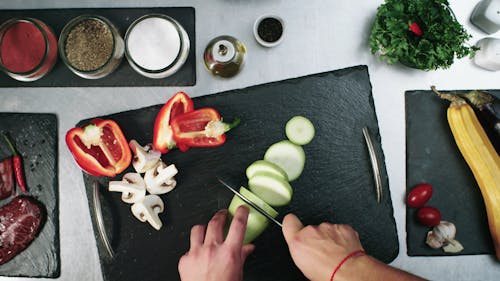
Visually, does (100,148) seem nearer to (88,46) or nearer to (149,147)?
(149,147)

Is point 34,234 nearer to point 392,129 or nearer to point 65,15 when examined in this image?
point 65,15

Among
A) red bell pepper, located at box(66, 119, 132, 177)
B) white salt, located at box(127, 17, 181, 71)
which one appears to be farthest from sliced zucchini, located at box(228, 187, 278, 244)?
white salt, located at box(127, 17, 181, 71)

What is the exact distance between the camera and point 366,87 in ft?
4.61

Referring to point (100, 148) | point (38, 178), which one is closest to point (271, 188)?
point (100, 148)

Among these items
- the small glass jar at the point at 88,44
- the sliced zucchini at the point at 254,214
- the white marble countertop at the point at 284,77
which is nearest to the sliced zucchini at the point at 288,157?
the sliced zucchini at the point at 254,214

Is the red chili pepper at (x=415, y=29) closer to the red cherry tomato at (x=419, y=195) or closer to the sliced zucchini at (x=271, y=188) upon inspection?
the red cherry tomato at (x=419, y=195)

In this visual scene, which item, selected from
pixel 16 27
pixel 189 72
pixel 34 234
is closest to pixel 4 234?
pixel 34 234

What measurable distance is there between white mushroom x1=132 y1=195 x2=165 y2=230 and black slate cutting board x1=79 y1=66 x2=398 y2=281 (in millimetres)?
30

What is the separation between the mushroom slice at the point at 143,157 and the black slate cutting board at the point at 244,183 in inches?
1.8

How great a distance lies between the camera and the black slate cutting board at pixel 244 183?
1376 millimetres

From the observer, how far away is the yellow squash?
134 cm

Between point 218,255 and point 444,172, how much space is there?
81 cm

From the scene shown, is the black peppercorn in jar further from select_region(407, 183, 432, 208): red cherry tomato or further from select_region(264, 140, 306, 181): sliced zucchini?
select_region(407, 183, 432, 208): red cherry tomato

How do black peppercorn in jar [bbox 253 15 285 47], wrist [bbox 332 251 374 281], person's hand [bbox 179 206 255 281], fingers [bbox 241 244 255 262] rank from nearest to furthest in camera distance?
wrist [bbox 332 251 374 281], person's hand [bbox 179 206 255 281], fingers [bbox 241 244 255 262], black peppercorn in jar [bbox 253 15 285 47]
